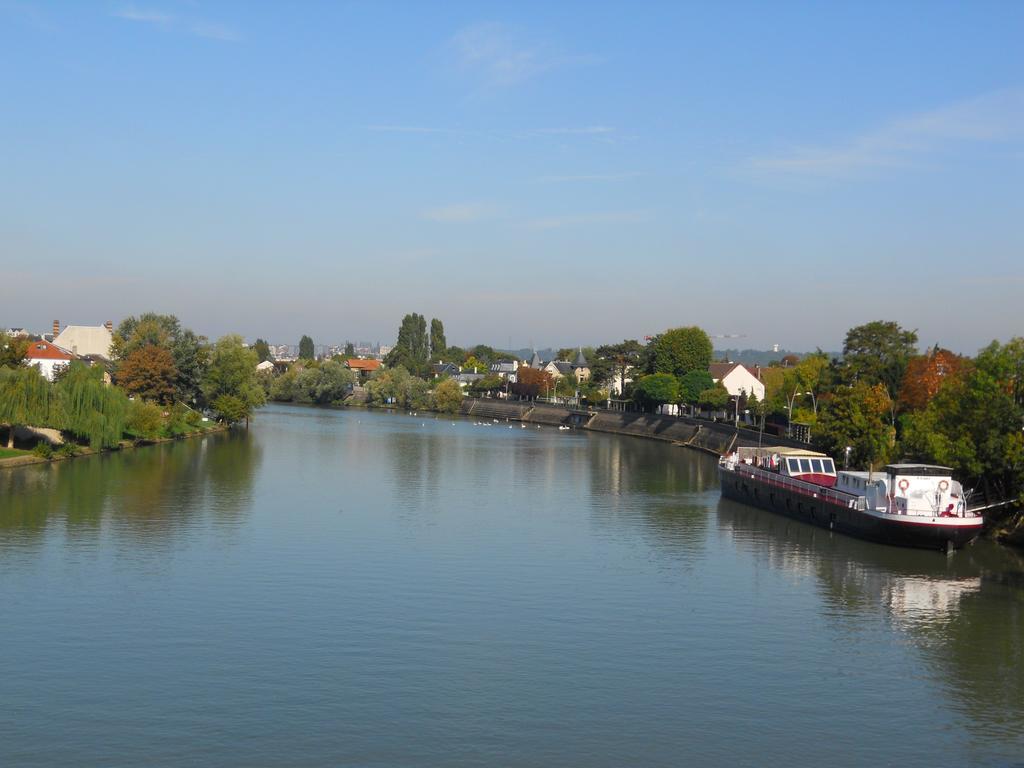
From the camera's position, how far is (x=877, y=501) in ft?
135

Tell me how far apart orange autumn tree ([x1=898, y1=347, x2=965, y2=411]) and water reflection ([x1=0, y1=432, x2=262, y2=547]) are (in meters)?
39.0

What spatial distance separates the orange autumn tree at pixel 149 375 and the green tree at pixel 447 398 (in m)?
58.8

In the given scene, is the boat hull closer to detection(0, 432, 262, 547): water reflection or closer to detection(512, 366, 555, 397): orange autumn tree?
detection(0, 432, 262, 547): water reflection

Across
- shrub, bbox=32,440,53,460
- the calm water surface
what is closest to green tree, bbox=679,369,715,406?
the calm water surface

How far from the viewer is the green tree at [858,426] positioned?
188 ft

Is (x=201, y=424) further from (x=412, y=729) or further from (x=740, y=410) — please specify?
(x=412, y=729)

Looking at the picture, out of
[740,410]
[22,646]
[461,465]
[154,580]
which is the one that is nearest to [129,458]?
[461,465]

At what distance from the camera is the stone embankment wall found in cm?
8712

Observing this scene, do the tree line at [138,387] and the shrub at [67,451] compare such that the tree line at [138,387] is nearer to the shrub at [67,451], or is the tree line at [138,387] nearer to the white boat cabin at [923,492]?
the shrub at [67,451]

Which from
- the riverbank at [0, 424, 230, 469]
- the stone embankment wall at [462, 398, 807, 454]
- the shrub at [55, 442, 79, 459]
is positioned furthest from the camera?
the stone embankment wall at [462, 398, 807, 454]

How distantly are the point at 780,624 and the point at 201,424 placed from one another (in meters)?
69.0

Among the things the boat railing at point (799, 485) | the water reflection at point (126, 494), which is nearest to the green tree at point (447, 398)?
the water reflection at point (126, 494)

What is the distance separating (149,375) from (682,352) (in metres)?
59.7

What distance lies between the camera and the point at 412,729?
2005 centimetres
